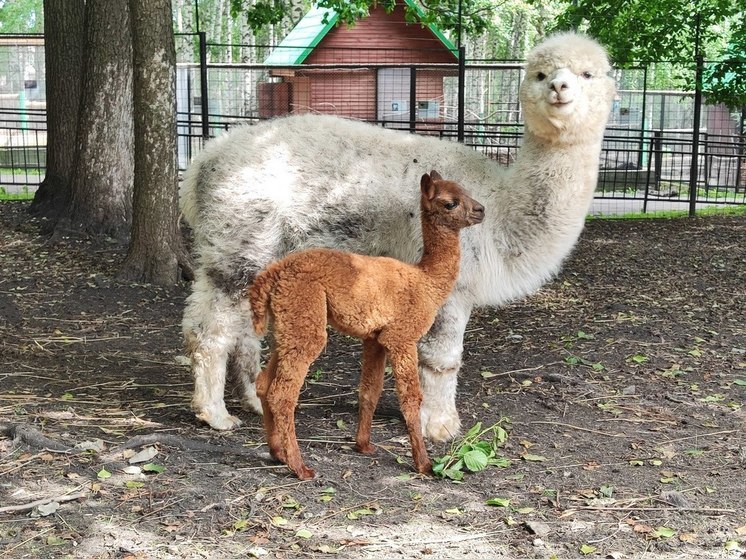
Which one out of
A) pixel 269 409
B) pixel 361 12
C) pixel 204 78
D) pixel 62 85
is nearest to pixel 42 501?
pixel 269 409

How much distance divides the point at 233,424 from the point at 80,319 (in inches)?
111

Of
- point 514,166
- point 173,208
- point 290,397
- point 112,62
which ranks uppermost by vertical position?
point 112,62

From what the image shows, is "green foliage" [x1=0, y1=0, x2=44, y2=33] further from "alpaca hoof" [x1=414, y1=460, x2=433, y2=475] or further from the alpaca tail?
"alpaca hoof" [x1=414, y1=460, x2=433, y2=475]

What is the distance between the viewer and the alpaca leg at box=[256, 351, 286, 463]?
4.27 m

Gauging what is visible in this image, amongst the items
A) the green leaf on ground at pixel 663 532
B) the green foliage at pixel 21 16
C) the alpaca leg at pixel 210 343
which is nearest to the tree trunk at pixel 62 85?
the alpaca leg at pixel 210 343

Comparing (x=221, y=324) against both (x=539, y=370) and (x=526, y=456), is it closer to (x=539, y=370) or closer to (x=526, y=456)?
(x=526, y=456)

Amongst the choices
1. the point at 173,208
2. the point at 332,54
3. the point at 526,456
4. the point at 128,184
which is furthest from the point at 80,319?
the point at 332,54

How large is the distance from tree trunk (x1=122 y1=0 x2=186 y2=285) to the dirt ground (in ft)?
0.96

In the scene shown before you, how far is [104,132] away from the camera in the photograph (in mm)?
9406

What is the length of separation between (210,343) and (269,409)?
0.82 metres

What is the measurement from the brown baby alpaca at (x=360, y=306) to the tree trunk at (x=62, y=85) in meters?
6.86

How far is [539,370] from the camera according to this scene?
243 inches

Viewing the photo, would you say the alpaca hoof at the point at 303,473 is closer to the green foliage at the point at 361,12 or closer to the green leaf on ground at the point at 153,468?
the green leaf on ground at the point at 153,468

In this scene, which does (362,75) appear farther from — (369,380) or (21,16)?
(21,16)
